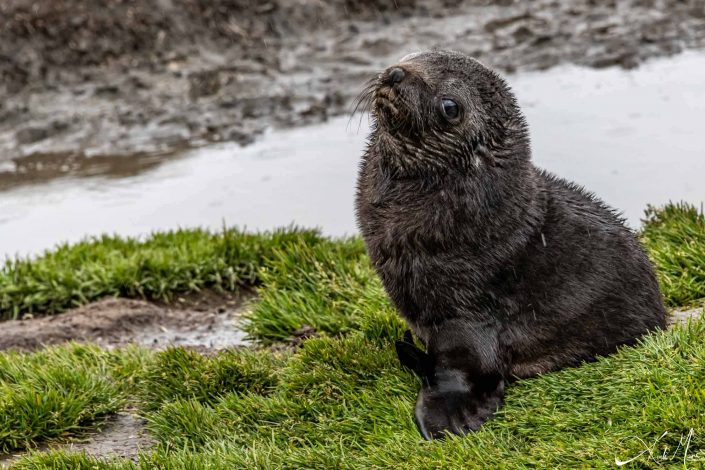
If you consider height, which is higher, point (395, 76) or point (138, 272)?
point (395, 76)

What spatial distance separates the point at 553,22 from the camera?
1288cm

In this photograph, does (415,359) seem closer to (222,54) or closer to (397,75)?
(397,75)

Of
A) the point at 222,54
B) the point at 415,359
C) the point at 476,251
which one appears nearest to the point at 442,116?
the point at 476,251

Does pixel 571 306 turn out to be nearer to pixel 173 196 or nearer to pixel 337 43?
pixel 173 196

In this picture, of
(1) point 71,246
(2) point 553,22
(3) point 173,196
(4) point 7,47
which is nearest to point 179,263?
(1) point 71,246

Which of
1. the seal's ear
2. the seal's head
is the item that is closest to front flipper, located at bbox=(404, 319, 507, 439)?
the seal's ear

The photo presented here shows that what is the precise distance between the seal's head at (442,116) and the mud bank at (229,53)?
214 inches

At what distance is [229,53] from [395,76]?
7.42 m

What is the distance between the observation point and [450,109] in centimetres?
484

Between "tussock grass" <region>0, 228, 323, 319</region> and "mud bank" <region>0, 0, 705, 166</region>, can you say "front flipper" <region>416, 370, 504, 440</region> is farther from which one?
"mud bank" <region>0, 0, 705, 166</region>

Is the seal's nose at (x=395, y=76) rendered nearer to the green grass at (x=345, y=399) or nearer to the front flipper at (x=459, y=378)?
the front flipper at (x=459, y=378)

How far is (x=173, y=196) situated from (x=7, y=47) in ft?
10.8

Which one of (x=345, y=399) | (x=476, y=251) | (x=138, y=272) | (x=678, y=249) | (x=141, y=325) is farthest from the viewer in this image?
(x=138, y=272)

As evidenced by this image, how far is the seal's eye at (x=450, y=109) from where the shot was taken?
483cm
